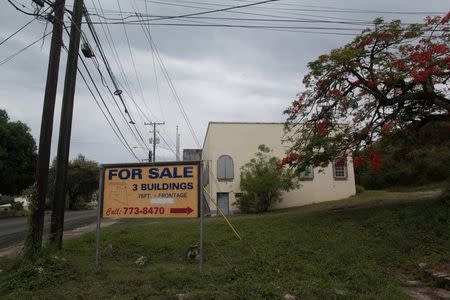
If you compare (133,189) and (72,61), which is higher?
(72,61)

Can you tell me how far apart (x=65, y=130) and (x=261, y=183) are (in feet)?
54.0

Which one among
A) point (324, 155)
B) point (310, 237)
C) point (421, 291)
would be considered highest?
point (324, 155)

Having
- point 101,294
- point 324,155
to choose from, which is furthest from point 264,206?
point 101,294

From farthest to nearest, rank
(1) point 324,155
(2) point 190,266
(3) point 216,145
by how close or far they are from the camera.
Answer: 1. (3) point 216,145
2. (1) point 324,155
3. (2) point 190,266

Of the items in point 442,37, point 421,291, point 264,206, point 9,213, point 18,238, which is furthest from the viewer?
point 9,213

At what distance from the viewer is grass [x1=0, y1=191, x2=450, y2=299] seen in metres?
8.13

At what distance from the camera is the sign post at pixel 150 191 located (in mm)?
10125

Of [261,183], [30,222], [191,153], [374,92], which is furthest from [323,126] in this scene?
[191,153]

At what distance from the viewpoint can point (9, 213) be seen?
38281 mm

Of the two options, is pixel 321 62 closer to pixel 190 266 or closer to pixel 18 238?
pixel 190 266

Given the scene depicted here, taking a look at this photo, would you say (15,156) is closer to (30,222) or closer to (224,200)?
(224,200)

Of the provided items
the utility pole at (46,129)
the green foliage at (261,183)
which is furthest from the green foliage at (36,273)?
the green foliage at (261,183)

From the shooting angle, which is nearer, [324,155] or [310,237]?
[310,237]

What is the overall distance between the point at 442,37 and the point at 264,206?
664 inches
